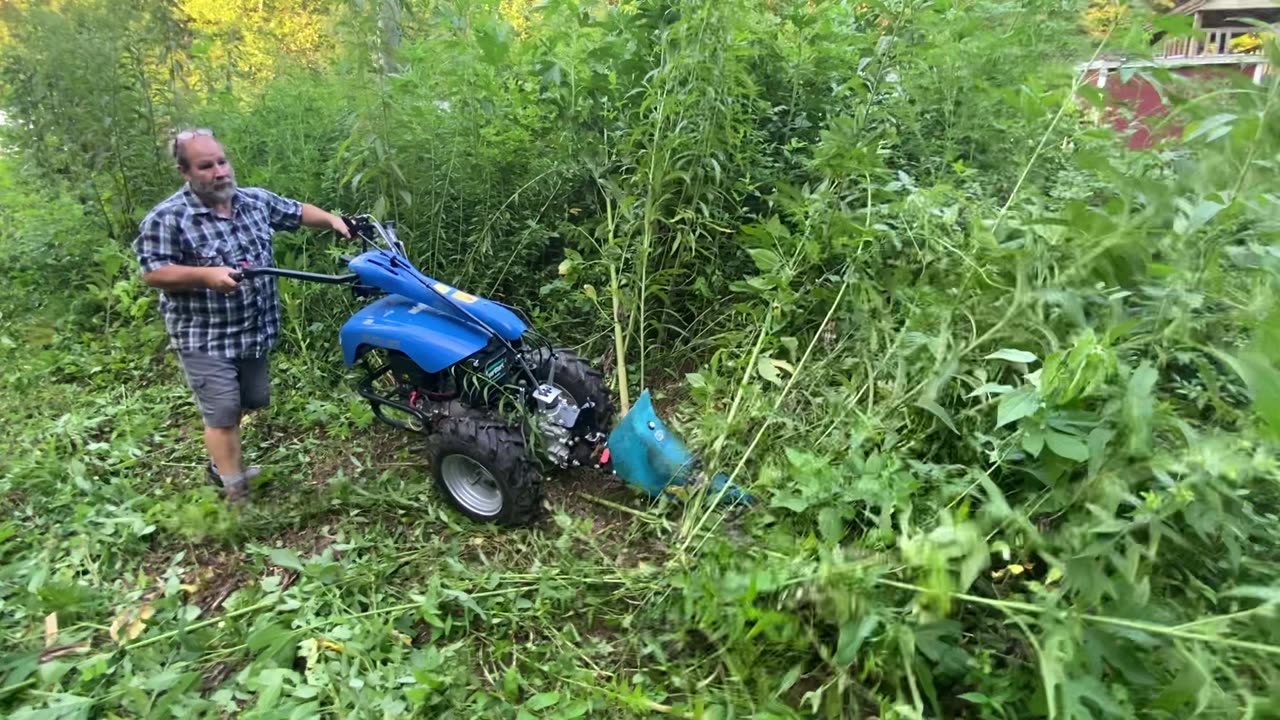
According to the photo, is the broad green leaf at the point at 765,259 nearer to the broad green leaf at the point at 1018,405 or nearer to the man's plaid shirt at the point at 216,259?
the broad green leaf at the point at 1018,405

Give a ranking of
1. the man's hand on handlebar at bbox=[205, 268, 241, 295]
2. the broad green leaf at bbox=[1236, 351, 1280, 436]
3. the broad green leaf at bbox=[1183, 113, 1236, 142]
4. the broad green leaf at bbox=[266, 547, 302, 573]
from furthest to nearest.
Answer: the man's hand on handlebar at bbox=[205, 268, 241, 295] → the broad green leaf at bbox=[266, 547, 302, 573] → the broad green leaf at bbox=[1183, 113, 1236, 142] → the broad green leaf at bbox=[1236, 351, 1280, 436]

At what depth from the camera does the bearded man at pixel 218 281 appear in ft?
9.15

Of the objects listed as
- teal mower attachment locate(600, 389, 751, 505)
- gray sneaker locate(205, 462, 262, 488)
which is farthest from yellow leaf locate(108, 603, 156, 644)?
teal mower attachment locate(600, 389, 751, 505)

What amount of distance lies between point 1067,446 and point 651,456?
1480 millimetres

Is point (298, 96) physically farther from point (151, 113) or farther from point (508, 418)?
point (508, 418)

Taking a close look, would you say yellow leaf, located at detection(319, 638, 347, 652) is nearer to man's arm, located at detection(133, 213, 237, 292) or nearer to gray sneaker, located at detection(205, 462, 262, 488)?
gray sneaker, located at detection(205, 462, 262, 488)

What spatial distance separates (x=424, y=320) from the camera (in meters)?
2.93

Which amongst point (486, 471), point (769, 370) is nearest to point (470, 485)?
point (486, 471)

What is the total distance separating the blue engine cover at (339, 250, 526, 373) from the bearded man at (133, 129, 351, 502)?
1.46ft

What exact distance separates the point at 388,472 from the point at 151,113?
310 centimetres

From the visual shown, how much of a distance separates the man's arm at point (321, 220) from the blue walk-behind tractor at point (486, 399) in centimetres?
19

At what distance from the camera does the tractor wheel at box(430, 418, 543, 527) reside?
9.00 ft

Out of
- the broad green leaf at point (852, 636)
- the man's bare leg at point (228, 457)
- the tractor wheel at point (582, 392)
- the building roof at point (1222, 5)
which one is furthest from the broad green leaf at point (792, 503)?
the building roof at point (1222, 5)

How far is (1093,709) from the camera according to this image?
5.20 ft
